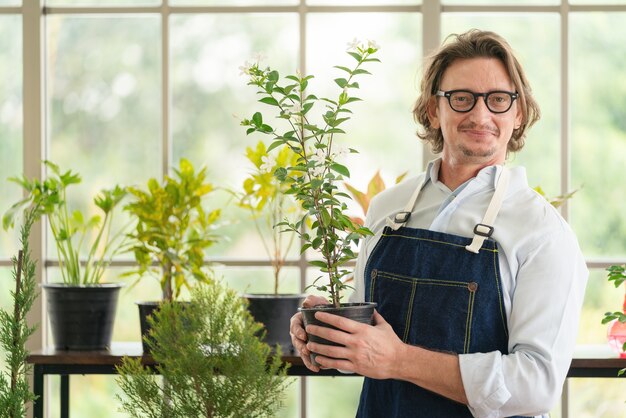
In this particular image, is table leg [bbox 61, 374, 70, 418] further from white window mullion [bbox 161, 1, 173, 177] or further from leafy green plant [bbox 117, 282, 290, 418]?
white window mullion [bbox 161, 1, 173, 177]

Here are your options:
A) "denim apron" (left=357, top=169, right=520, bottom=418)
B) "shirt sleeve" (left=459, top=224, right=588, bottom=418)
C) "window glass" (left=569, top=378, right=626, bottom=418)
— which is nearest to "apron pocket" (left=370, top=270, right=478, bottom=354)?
"denim apron" (left=357, top=169, right=520, bottom=418)

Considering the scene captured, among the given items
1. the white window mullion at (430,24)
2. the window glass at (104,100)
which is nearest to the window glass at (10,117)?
the window glass at (104,100)

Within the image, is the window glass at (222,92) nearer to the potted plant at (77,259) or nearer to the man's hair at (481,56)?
the potted plant at (77,259)

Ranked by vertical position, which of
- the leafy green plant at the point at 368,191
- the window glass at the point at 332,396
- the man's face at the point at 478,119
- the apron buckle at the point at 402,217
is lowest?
the window glass at the point at 332,396

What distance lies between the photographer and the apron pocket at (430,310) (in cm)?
192

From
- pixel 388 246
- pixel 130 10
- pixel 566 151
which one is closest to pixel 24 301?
pixel 388 246

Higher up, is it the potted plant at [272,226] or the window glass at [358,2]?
the window glass at [358,2]

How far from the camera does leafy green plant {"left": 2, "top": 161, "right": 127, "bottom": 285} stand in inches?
136

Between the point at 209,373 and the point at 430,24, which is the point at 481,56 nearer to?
the point at 209,373

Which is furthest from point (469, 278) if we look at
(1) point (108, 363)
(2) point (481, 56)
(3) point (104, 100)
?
(3) point (104, 100)

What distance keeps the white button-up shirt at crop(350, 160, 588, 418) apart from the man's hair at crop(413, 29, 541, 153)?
176 millimetres

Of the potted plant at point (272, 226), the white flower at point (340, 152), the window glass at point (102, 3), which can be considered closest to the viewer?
the white flower at point (340, 152)

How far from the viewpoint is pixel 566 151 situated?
12.1 ft

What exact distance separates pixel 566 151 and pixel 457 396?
6.95 ft
